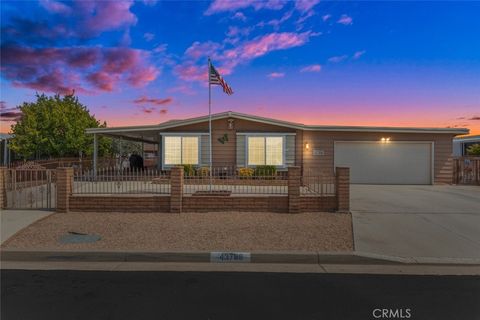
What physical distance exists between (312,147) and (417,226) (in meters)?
10.5

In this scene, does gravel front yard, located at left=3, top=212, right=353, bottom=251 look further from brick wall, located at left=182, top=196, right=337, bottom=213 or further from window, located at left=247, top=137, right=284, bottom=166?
window, located at left=247, top=137, right=284, bottom=166

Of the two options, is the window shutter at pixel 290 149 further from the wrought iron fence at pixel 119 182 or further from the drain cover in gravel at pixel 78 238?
the drain cover in gravel at pixel 78 238

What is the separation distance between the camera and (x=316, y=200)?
9.80m

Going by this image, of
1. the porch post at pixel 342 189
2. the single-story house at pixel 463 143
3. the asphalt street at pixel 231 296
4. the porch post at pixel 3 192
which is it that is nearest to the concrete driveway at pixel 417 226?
the porch post at pixel 342 189

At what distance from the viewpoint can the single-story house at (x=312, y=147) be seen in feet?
60.3

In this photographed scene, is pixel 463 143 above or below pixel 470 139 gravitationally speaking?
below

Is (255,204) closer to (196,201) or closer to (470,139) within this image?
(196,201)

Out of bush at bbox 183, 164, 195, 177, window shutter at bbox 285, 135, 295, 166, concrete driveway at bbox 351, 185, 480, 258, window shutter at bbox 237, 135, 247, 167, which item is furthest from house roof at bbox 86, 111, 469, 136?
concrete driveway at bbox 351, 185, 480, 258

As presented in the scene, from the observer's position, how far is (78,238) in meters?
7.45

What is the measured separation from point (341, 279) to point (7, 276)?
4.93m

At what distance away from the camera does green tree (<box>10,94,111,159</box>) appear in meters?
24.5

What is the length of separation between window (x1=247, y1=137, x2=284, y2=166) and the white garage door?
2.95 meters

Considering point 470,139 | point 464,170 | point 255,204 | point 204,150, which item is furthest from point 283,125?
point 470,139

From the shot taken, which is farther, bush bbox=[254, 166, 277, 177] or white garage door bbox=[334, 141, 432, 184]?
white garage door bbox=[334, 141, 432, 184]
